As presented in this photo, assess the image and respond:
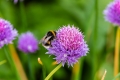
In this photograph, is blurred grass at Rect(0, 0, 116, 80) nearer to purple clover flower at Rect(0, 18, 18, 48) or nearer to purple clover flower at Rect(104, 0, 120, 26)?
purple clover flower at Rect(104, 0, 120, 26)

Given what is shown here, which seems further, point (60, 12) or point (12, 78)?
point (60, 12)

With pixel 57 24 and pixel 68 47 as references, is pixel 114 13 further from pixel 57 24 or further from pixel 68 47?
pixel 57 24

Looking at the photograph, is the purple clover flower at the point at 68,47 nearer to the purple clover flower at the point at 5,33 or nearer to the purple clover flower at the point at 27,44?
the purple clover flower at the point at 5,33

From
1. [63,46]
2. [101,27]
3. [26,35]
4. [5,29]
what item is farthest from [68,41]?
[101,27]

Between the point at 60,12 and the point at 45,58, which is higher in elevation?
the point at 60,12

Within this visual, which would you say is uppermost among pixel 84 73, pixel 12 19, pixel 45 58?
pixel 12 19

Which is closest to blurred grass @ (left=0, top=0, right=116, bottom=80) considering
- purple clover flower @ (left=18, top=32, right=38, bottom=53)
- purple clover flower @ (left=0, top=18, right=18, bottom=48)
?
purple clover flower @ (left=18, top=32, right=38, bottom=53)

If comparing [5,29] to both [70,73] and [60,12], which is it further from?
[60,12]

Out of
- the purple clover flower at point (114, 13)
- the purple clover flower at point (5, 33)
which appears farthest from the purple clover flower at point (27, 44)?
the purple clover flower at point (114, 13)

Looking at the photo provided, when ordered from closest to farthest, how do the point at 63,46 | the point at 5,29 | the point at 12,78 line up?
1. the point at 63,46
2. the point at 5,29
3. the point at 12,78
